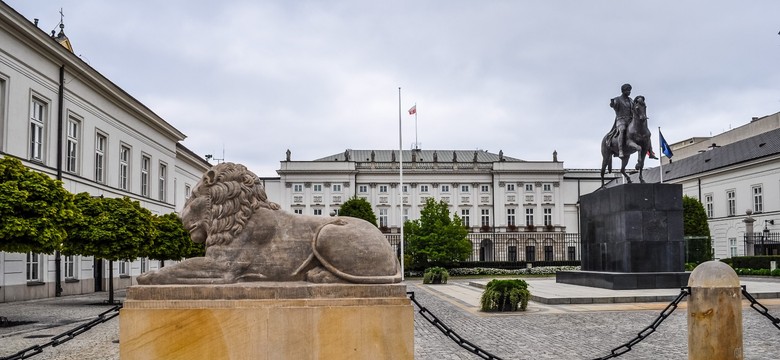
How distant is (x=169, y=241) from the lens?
2400 cm

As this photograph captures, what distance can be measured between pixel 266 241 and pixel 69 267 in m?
23.1

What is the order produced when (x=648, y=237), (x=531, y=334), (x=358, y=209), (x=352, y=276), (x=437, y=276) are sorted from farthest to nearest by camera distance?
1. (x=358, y=209)
2. (x=437, y=276)
3. (x=648, y=237)
4. (x=531, y=334)
5. (x=352, y=276)

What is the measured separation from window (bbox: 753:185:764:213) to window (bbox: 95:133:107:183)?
47.2 meters

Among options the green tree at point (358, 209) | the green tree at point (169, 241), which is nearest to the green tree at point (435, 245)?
the green tree at point (358, 209)

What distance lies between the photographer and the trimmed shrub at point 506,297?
16266mm

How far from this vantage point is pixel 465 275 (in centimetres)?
4634

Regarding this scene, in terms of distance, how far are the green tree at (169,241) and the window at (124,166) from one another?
331 inches

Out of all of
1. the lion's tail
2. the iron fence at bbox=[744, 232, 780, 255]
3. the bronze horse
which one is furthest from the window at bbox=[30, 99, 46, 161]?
the iron fence at bbox=[744, 232, 780, 255]

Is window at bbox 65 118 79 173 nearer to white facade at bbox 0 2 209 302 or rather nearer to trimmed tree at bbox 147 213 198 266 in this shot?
white facade at bbox 0 2 209 302

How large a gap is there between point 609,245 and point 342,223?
15746mm

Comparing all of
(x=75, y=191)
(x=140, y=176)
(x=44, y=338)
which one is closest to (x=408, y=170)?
(x=140, y=176)

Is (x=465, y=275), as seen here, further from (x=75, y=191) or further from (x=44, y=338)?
(x=44, y=338)

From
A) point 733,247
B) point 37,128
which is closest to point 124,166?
point 37,128

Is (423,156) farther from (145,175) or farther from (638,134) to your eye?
(638,134)
